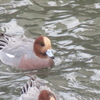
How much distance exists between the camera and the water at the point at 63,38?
9.15 meters

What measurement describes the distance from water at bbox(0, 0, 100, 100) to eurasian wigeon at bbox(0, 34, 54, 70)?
0.50 ft

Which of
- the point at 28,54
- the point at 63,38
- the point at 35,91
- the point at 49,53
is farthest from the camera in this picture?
the point at 63,38

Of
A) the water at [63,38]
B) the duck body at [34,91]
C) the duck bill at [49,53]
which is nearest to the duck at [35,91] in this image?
the duck body at [34,91]

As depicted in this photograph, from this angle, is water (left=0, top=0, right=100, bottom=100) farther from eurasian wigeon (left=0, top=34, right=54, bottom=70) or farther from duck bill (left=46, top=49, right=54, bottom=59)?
duck bill (left=46, top=49, right=54, bottom=59)

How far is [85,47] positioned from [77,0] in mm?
2647

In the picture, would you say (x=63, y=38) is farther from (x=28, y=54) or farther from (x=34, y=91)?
(x=34, y=91)

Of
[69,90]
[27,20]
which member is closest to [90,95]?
[69,90]

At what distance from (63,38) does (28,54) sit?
120 cm

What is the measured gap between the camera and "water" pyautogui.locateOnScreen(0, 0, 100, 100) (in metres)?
9.15

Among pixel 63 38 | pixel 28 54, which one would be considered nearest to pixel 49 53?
pixel 28 54

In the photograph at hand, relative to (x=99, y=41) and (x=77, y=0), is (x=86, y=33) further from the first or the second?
(x=77, y=0)

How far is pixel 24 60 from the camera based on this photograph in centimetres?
1023

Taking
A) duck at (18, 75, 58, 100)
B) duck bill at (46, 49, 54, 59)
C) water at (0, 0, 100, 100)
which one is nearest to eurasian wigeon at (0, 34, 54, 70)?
duck bill at (46, 49, 54, 59)

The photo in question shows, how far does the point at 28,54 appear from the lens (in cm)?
1027
